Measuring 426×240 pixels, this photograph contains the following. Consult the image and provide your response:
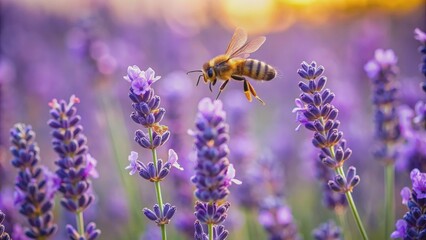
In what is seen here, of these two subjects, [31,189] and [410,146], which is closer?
[31,189]

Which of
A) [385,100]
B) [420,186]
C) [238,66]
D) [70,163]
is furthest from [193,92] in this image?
[420,186]

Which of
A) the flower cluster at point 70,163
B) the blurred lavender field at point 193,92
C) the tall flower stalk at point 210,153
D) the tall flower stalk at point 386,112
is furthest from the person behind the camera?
the blurred lavender field at point 193,92

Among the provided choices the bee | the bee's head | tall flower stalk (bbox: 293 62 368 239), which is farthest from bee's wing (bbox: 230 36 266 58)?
tall flower stalk (bbox: 293 62 368 239)

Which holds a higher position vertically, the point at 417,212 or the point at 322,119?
the point at 322,119

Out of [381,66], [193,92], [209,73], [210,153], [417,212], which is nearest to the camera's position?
[210,153]

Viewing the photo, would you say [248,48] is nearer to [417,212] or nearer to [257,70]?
[257,70]

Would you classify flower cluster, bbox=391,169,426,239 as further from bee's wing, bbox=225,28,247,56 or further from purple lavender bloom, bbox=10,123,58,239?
purple lavender bloom, bbox=10,123,58,239

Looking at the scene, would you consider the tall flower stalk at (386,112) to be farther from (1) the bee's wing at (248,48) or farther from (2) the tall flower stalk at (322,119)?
(2) the tall flower stalk at (322,119)

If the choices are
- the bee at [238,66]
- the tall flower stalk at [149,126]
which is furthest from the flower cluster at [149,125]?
the bee at [238,66]
